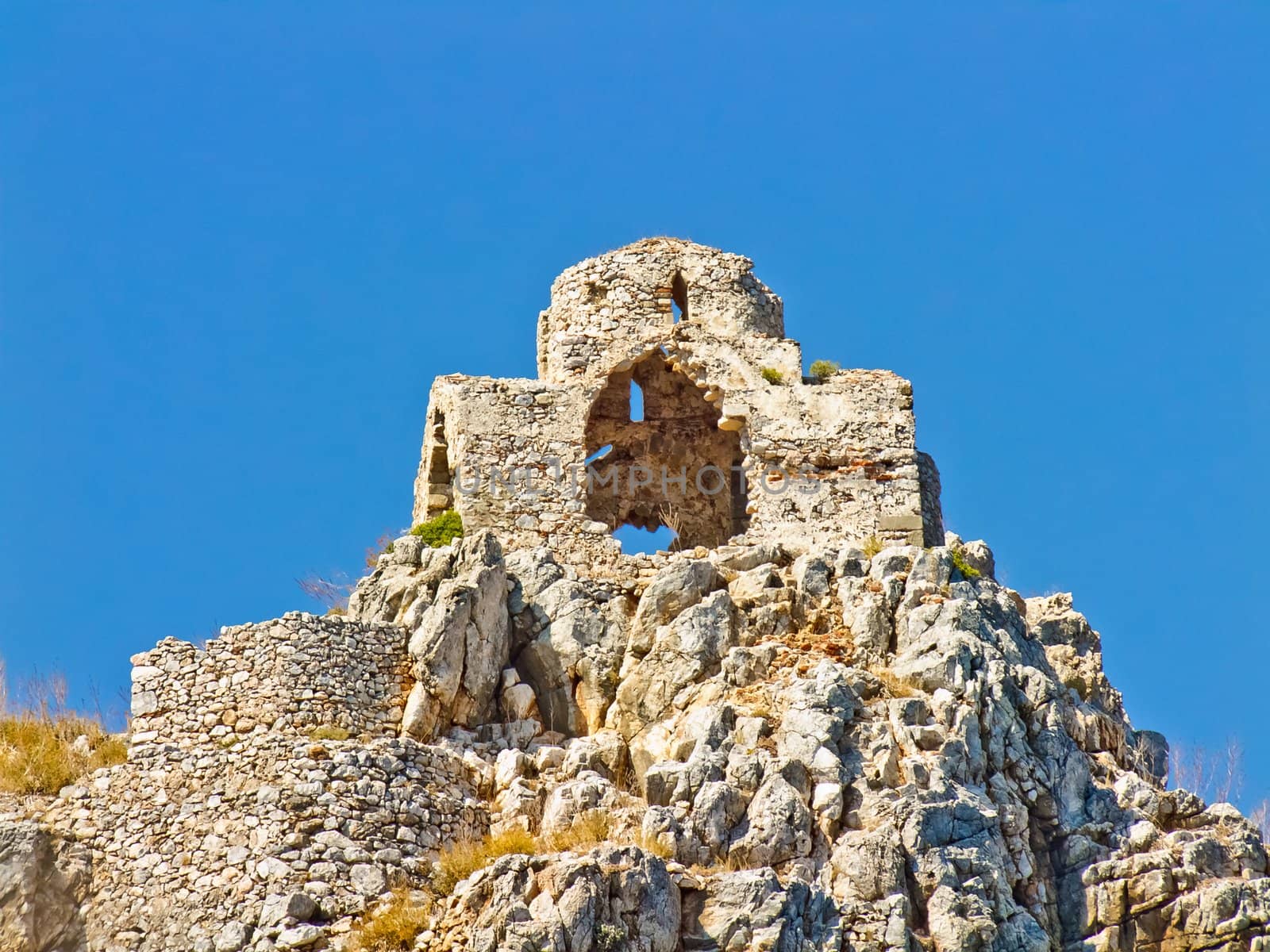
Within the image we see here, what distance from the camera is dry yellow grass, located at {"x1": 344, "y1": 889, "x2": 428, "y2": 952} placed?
2314 cm

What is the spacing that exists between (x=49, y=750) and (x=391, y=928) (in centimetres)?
647

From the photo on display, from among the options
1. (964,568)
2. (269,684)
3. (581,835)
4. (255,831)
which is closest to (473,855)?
(581,835)

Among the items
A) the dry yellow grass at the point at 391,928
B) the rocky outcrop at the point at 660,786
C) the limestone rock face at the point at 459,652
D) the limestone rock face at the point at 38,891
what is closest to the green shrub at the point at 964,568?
the rocky outcrop at the point at 660,786

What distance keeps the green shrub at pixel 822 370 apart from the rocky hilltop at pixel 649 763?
706 millimetres

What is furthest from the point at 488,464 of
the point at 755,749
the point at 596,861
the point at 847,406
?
the point at 596,861

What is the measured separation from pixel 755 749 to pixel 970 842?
2.99 m

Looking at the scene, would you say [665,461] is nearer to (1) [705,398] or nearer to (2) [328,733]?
(1) [705,398]

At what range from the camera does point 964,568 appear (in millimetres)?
29781

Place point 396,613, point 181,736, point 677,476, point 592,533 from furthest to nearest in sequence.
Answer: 1. point 677,476
2. point 592,533
3. point 396,613
4. point 181,736

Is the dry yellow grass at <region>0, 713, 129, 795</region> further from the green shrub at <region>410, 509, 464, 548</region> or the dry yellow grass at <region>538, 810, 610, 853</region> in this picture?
the dry yellow grass at <region>538, 810, 610, 853</region>

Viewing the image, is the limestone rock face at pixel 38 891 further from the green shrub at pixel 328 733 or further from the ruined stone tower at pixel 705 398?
the ruined stone tower at pixel 705 398

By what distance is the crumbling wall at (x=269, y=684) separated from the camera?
2700 centimetres

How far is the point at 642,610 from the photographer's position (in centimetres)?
2912

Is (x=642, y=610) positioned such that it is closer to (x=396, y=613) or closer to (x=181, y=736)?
(x=396, y=613)
